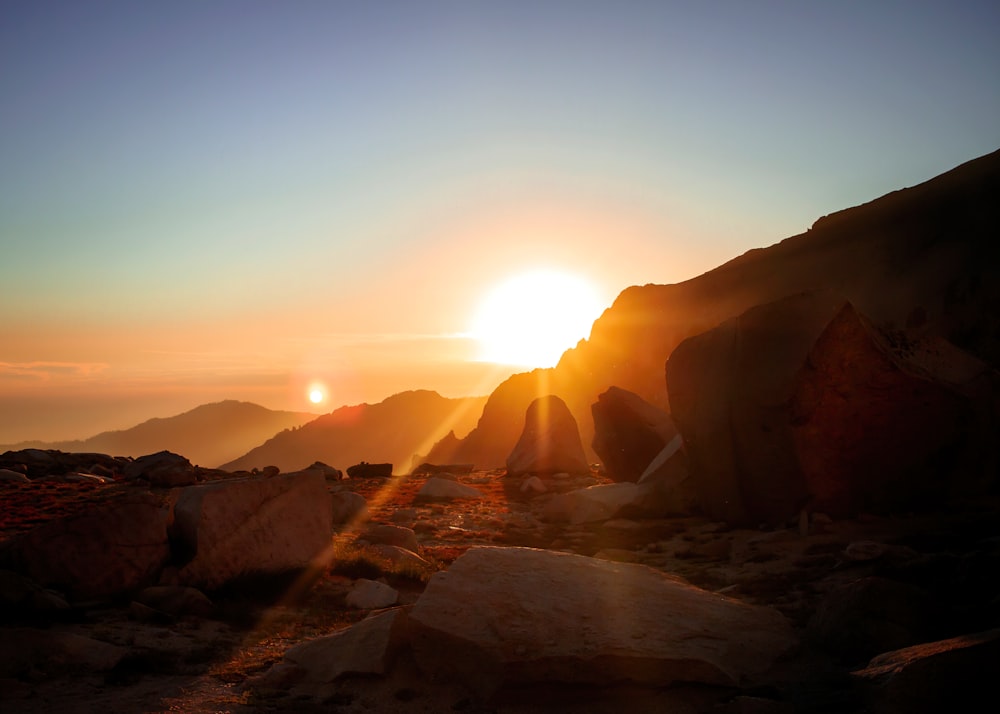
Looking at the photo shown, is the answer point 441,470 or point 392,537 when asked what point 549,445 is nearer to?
point 441,470

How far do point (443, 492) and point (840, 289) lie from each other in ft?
75.9

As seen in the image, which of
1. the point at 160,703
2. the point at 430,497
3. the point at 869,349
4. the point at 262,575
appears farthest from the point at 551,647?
the point at 430,497

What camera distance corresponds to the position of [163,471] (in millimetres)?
26312

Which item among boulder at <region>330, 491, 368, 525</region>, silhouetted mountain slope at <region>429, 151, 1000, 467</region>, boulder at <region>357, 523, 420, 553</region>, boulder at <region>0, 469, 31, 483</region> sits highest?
silhouetted mountain slope at <region>429, 151, 1000, 467</region>

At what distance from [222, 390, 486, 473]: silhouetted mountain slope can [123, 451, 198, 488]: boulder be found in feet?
321

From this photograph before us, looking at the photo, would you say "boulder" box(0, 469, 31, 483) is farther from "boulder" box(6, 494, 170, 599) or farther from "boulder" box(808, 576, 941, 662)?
"boulder" box(808, 576, 941, 662)

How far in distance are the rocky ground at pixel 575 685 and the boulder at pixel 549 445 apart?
51.3 ft

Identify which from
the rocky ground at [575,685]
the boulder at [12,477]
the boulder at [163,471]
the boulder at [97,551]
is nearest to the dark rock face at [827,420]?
the rocky ground at [575,685]

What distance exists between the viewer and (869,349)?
13.9 meters

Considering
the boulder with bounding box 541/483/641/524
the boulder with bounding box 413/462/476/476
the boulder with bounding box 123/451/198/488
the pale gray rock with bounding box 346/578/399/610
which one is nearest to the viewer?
the pale gray rock with bounding box 346/578/399/610

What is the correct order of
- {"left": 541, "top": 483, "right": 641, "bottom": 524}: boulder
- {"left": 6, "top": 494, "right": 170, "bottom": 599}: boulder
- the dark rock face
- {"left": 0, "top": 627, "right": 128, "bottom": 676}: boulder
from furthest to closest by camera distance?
{"left": 541, "top": 483, "right": 641, "bottom": 524}: boulder → the dark rock face → {"left": 6, "top": 494, "right": 170, "bottom": 599}: boulder → {"left": 0, "top": 627, "right": 128, "bottom": 676}: boulder

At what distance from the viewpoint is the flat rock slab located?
6.51 m

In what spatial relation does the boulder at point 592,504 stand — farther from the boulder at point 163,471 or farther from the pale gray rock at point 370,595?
the boulder at point 163,471

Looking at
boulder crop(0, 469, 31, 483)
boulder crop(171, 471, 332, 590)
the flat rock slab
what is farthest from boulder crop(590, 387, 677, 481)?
boulder crop(0, 469, 31, 483)
